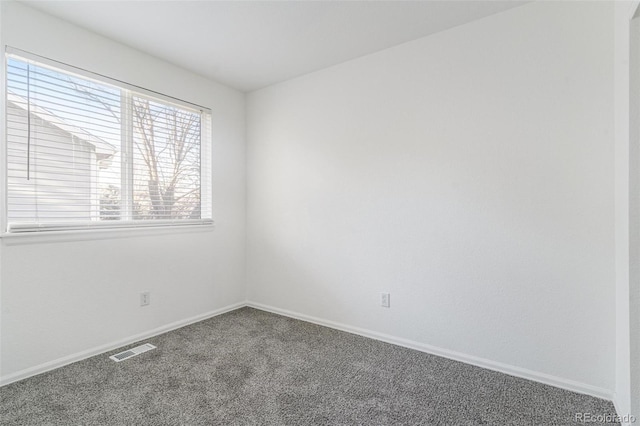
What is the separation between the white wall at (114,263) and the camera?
2088 millimetres

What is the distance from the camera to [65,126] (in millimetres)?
2311

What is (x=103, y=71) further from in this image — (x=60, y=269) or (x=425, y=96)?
(x=425, y=96)

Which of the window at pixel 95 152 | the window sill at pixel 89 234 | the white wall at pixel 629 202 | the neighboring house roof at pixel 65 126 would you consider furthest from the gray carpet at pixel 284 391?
the neighboring house roof at pixel 65 126

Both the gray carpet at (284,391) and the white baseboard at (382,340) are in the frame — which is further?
the white baseboard at (382,340)

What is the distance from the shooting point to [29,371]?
2.10m

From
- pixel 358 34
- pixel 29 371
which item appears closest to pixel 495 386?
pixel 358 34

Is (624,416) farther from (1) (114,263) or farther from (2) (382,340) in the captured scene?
(1) (114,263)

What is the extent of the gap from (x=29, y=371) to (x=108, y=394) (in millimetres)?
665

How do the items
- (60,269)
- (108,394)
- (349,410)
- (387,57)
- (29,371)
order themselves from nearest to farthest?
(349,410) < (108,394) < (29,371) < (60,269) < (387,57)

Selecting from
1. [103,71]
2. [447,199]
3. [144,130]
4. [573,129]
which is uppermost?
[103,71]

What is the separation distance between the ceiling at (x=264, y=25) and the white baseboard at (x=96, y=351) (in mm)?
2361

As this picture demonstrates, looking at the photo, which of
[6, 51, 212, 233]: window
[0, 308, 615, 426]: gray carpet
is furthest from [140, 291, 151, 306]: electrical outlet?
[6, 51, 212, 233]: window

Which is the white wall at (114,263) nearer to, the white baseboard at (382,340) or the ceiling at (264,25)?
the white baseboard at (382,340)

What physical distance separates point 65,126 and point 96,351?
1.67 m
